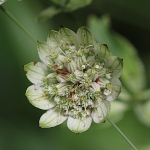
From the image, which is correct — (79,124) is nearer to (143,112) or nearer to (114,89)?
(114,89)

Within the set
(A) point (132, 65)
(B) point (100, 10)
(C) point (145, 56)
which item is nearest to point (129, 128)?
(A) point (132, 65)

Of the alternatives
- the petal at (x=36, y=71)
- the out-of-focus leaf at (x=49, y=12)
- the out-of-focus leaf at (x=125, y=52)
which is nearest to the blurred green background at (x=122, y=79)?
the out-of-focus leaf at (x=125, y=52)

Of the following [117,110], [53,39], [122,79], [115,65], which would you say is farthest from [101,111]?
[122,79]

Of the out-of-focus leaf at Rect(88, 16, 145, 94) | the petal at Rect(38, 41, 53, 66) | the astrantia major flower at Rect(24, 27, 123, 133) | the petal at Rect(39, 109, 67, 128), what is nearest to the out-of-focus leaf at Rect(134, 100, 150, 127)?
the out-of-focus leaf at Rect(88, 16, 145, 94)

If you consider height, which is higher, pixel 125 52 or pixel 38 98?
pixel 38 98

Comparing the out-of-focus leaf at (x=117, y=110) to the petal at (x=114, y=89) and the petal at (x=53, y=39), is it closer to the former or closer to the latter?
the petal at (x=114, y=89)

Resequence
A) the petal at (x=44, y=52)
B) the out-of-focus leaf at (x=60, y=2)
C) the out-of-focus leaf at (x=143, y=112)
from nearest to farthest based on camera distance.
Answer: the petal at (x=44, y=52), the out-of-focus leaf at (x=60, y=2), the out-of-focus leaf at (x=143, y=112)

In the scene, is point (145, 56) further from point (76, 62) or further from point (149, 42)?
point (76, 62)
